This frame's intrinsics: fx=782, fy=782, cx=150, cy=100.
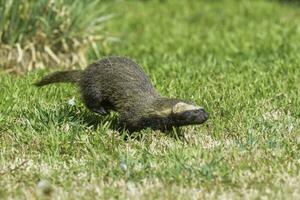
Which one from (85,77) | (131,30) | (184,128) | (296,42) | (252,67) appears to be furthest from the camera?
(131,30)

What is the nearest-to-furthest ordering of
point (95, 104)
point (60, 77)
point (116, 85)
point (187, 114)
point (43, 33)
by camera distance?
point (187, 114) → point (116, 85) → point (95, 104) → point (60, 77) → point (43, 33)

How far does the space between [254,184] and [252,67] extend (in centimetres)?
369

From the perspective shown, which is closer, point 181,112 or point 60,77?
point 181,112

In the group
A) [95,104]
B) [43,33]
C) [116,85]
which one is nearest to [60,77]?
[95,104]

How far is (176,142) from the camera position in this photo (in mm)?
5621

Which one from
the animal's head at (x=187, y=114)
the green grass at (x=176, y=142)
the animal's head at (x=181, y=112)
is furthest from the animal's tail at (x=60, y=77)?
the animal's head at (x=187, y=114)

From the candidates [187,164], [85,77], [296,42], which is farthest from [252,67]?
[187,164]

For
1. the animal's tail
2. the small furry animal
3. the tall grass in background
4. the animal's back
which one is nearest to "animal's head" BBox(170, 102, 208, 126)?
the small furry animal

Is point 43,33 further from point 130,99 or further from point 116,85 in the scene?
point 130,99

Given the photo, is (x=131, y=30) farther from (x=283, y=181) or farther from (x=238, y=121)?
(x=283, y=181)

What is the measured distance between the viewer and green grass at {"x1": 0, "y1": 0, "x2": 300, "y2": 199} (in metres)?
4.73

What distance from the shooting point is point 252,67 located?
8.30m

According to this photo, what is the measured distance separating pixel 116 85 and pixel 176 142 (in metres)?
0.81

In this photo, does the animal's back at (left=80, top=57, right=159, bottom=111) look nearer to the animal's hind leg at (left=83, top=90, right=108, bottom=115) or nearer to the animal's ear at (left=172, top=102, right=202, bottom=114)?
the animal's hind leg at (left=83, top=90, right=108, bottom=115)
